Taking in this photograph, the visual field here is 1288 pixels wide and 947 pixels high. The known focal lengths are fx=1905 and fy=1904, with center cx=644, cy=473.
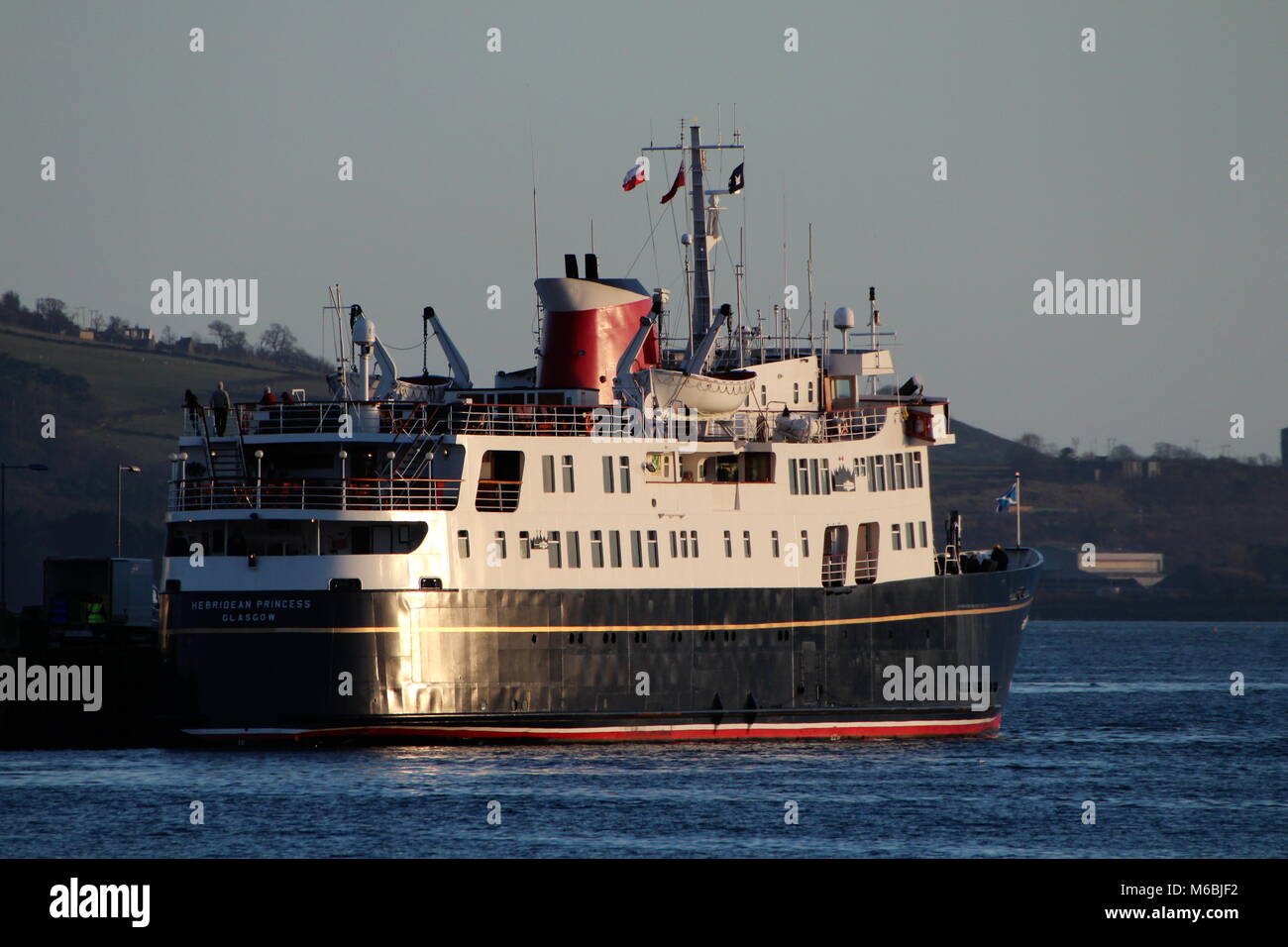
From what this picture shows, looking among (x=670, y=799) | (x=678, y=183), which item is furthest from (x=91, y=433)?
(x=670, y=799)

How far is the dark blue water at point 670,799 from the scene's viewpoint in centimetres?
3228

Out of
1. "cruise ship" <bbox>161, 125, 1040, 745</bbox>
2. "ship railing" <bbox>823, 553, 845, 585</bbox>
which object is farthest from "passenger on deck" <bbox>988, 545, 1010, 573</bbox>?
"ship railing" <bbox>823, 553, 845, 585</bbox>

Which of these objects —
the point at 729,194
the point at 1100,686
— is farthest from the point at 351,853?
the point at 1100,686

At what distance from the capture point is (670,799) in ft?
121

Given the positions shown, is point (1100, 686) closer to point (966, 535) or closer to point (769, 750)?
point (769, 750)

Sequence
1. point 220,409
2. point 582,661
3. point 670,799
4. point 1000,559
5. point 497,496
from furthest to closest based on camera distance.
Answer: point 1000,559 < point 582,661 < point 497,496 < point 220,409 < point 670,799

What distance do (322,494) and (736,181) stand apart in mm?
17585

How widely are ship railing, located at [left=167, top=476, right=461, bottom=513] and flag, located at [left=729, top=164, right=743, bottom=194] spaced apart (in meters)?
15.1

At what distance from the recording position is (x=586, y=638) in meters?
44.4

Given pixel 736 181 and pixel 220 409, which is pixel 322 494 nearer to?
pixel 220 409

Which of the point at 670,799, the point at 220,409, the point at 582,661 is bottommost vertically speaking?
the point at 670,799

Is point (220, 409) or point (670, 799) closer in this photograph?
point (670, 799)

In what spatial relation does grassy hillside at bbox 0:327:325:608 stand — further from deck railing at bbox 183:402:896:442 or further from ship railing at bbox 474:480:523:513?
ship railing at bbox 474:480:523:513
